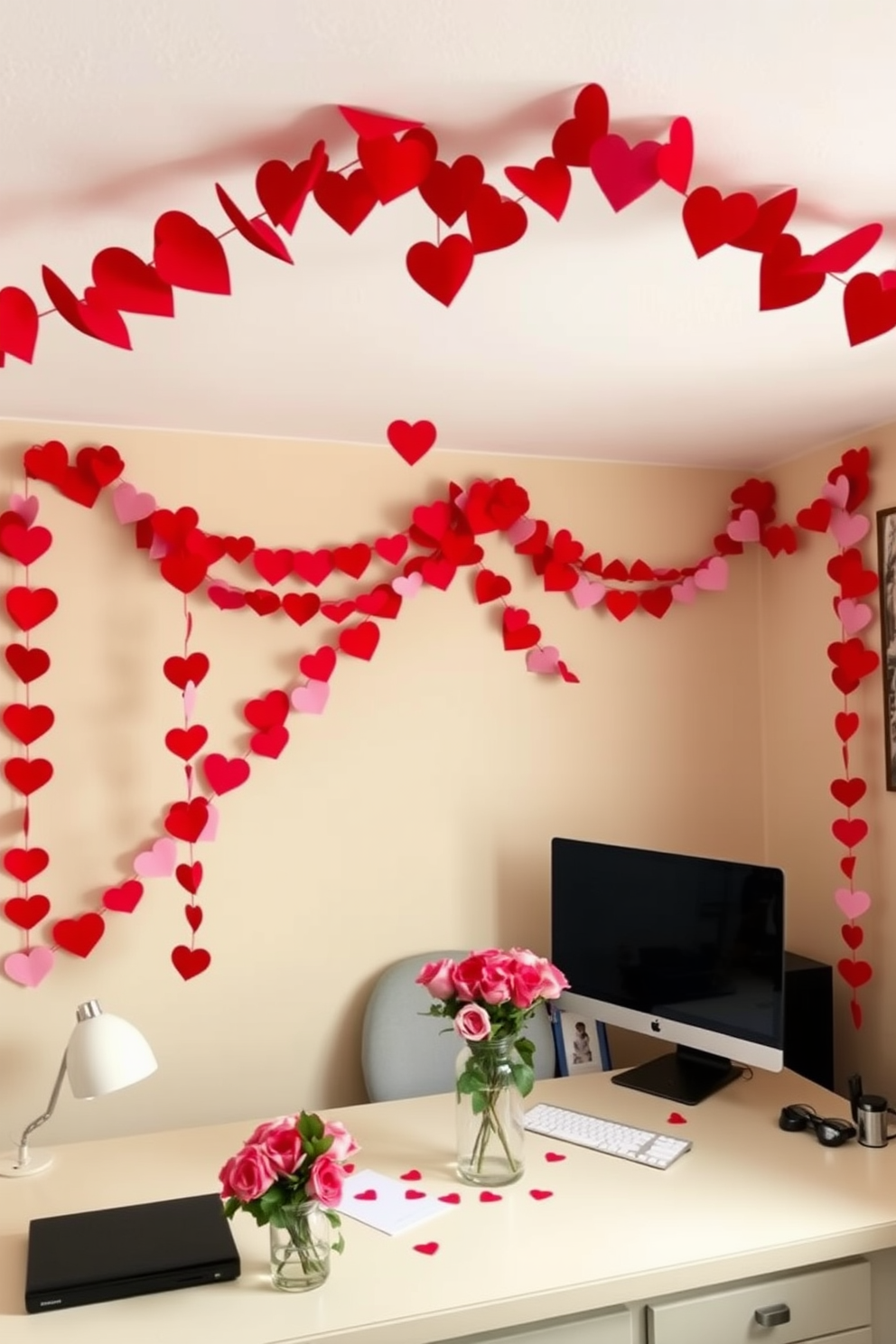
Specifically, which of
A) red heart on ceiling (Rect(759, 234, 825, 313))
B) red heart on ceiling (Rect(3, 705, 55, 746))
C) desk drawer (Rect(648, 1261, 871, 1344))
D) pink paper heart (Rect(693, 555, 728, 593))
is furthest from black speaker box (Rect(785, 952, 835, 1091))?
red heart on ceiling (Rect(3, 705, 55, 746))

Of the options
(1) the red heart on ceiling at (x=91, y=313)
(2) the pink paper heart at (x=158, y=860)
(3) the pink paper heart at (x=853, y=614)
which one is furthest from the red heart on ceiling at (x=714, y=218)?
(2) the pink paper heart at (x=158, y=860)

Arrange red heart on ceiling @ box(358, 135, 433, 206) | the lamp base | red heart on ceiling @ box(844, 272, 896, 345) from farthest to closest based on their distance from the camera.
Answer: the lamp base < red heart on ceiling @ box(844, 272, 896, 345) < red heart on ceiling @ box(358, 135, 433, 206)

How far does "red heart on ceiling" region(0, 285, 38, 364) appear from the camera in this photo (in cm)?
156

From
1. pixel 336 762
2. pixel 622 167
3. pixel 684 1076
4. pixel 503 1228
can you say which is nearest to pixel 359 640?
pixel 336 762

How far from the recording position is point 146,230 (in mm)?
1591

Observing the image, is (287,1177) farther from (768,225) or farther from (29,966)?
(768,225)

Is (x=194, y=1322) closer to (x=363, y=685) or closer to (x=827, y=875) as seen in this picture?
(x=363, y=685)

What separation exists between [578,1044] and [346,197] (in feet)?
6.78

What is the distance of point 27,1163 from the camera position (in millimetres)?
2160

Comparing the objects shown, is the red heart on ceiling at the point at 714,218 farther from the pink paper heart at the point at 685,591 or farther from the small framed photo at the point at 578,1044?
the small framed photo at the point at 578,1044

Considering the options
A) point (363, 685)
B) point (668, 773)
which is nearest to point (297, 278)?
point (363, 685)

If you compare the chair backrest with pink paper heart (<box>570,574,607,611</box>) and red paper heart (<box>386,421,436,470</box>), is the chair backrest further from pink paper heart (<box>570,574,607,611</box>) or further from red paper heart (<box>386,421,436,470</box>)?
red paper heart (<box>386,421,436,470</box>)

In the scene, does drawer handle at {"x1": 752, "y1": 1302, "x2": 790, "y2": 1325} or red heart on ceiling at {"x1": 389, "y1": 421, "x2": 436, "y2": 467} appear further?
red heart on ceiling at {"x1": 389, "y1": 421, "x2": 436, "y2": 467}

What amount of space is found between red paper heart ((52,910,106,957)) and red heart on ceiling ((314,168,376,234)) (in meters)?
1.72
